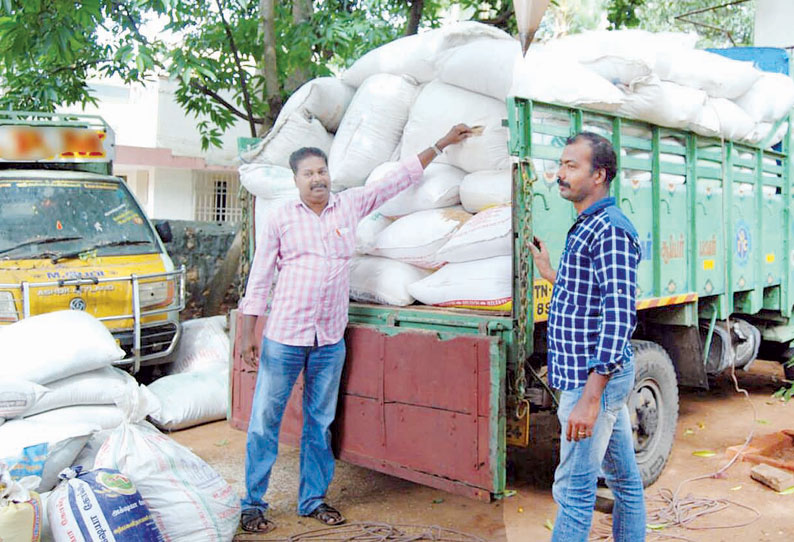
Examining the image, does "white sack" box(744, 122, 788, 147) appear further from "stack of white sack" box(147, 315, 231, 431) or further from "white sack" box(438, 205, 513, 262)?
"stack of white sack" box(147, 315, 231, 431)

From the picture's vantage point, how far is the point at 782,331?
5605mm

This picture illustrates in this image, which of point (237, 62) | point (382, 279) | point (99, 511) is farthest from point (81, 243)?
point (99, 511)

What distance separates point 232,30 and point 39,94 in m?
1.99

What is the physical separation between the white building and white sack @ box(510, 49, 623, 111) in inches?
457

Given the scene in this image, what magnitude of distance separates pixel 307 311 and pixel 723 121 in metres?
2.70

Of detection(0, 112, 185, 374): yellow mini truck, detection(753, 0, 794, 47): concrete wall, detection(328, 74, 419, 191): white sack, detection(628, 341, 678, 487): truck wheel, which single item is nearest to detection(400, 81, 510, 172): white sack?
detection(328, 74, 419, 191): white sack

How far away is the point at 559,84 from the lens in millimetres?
3520

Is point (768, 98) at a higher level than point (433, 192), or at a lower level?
higher

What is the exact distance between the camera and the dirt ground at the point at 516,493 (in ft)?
12.0

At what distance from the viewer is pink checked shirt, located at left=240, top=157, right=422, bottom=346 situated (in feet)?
11.5

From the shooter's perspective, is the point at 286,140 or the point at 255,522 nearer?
the point at 255,522

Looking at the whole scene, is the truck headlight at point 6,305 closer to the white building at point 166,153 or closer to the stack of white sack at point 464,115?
the stack of white sack at point 464,115

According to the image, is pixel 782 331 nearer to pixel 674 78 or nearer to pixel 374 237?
pixel 674 78

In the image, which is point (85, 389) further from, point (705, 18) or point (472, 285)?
point (705, 18)
